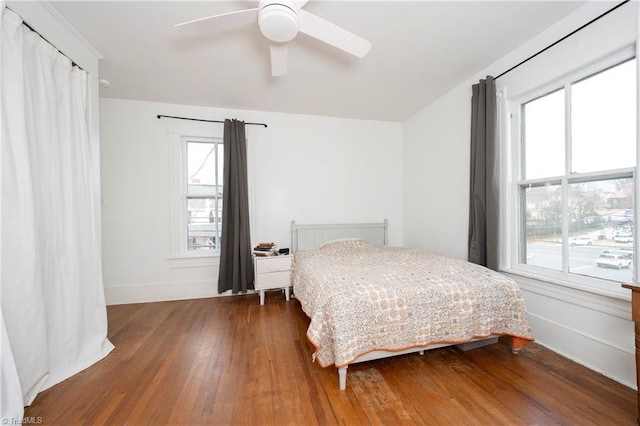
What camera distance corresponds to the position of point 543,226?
7.34 feet

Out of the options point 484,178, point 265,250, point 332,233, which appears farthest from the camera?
A: point 332,233

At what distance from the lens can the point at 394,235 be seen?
418 centimetres

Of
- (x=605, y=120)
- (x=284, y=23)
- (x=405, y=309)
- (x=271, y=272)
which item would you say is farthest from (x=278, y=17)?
(x=271, y=272)

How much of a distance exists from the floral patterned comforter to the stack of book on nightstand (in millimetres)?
1288

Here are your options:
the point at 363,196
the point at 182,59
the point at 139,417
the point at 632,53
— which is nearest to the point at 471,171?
the point at 632,53

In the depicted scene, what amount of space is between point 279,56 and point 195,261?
283 cm

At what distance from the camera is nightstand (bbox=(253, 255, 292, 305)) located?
3156mm

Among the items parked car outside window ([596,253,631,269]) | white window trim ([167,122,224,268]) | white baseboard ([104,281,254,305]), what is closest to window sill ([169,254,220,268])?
white window trim ([167,122,224,268])

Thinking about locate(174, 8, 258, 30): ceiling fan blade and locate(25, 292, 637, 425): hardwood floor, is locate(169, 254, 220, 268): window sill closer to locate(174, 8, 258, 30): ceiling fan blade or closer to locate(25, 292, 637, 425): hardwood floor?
locate(25, 292, 637, 425): hardwood floor

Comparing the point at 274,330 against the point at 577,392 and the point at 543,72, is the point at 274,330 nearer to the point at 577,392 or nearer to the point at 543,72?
the point at 577,392

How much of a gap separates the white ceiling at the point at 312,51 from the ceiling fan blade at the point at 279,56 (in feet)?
0.96

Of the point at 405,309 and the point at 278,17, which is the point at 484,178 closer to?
the point at 405,309

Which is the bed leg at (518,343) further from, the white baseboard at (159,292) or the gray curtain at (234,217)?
the white baseboard at (159,292)

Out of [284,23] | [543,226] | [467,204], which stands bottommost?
[543,226]
